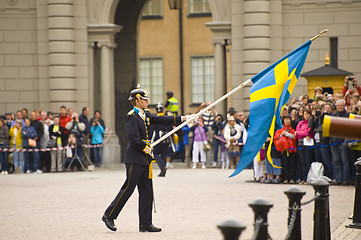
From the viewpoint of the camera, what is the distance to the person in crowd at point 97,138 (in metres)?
25.1

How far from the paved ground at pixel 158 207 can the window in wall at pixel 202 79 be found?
76.1ft

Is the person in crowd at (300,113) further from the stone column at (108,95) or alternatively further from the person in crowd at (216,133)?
the stone column at (108,95)

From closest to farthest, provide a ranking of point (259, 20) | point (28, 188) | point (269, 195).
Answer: point (269, 195) < point (28, 188) < point (259, 20)

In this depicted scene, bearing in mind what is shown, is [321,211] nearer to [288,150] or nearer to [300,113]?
[288,150]

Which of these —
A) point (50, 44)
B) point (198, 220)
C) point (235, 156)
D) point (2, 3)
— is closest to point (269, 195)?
point (198, 220)

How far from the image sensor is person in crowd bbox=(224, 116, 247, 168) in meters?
23.5

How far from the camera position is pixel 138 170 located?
11.3m

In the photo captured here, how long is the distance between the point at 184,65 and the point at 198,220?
106 ft

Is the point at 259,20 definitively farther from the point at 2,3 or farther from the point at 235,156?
the point at 2,3

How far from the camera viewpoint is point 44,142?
24.3m

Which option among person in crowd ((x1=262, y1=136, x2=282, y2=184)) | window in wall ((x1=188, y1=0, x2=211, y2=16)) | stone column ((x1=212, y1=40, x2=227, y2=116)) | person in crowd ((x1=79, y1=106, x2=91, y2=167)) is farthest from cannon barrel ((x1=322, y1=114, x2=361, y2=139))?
window in wall ((x1=188, y1=0, x2=211, y2=16))

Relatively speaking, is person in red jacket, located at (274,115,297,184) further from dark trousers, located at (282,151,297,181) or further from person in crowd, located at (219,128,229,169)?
person in crowd, located at (219,128,229,169)

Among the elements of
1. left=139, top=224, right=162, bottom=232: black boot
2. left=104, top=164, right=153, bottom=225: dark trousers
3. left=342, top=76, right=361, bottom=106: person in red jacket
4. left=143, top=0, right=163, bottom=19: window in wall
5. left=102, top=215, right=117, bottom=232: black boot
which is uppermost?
left=143, top=0, right=163, bottom=19: window in wall

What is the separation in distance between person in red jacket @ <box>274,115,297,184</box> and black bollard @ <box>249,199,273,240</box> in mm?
12281
